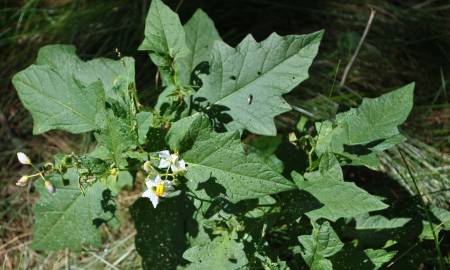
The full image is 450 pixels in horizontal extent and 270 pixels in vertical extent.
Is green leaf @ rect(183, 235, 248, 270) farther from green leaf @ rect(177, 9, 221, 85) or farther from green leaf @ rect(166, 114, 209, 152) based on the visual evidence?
green leaf @ rect(177, 9, 221, 85)

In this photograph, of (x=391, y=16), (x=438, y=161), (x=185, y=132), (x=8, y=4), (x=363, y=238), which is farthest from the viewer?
(x=8, y=4)

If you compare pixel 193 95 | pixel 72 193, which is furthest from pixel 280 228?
pixel 72 193

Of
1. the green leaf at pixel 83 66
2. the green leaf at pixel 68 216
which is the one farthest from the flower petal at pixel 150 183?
the green leaf at pixel 83 66

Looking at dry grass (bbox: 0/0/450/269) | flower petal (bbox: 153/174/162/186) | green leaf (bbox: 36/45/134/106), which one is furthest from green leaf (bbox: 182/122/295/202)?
dry grass (bbox: 0/0/450/269)

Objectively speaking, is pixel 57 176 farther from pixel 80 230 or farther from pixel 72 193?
pixel 80 230

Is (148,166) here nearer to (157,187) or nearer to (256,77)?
(157,187)

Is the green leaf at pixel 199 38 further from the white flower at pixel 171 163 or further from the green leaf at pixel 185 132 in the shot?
the white flower at pixel 171 163

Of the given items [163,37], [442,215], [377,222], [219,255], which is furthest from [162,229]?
[442,215]
